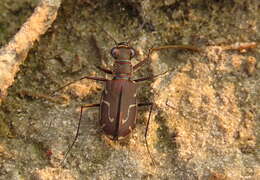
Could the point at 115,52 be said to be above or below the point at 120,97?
above

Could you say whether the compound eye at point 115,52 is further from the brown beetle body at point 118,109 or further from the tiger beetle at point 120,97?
the brown beetle body at point 118,109

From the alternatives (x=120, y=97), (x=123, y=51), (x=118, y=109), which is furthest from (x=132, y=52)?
(x=118, y=109)

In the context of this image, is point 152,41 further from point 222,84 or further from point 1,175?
point 1,175

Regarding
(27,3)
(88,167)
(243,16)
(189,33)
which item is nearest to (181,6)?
(189,33)

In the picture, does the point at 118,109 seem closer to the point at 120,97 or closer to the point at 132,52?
the point at 120,97

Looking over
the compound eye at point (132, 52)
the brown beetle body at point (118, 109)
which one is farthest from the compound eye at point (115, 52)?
the brown beetle body at point (118, 109)

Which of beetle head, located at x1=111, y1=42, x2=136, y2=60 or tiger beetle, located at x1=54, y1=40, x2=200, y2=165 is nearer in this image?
tiger beetle, located at x1=54, y1=40, x2=200, y2=165

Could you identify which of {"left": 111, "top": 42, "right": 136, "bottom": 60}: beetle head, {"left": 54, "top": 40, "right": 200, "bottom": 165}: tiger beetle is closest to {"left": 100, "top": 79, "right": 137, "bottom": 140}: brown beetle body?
{"left": 54, "top": 40, "right": 200, "bottom": 165}: tiger beetle

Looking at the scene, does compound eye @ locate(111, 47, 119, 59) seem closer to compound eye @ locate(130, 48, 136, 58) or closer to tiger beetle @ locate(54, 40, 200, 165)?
tiger beetle @ locate(54, 40, 200, 165)

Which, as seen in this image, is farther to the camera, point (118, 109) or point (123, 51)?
point (123, 51)
